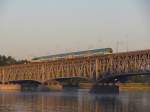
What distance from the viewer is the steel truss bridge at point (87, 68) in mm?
127188

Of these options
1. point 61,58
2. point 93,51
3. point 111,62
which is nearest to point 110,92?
point 111,62

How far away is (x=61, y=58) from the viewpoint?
163 meters

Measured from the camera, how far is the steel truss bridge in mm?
127188

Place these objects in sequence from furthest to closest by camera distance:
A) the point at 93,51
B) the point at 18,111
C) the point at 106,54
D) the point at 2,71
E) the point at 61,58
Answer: the point at 2,71, the point at 61,58, the point at 93,51, the point at 106,54, the point at 18,111

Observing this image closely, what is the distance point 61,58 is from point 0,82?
3141 centimetres

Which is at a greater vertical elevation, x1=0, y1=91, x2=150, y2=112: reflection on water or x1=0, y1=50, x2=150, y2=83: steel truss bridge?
x1=0, y1=50, x2=150, y2=83: steel truss bridge

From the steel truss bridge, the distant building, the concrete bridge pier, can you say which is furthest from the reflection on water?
the concrete bridge pier

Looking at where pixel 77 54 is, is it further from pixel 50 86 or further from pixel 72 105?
pixel 72 105

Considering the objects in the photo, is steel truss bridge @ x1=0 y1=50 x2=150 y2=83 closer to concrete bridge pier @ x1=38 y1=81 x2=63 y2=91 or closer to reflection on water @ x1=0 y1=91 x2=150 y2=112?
concrete bridge pier @ x1=38 y1=81 x2=63 y2=91

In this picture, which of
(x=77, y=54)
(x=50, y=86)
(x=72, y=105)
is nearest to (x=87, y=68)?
(x=77, y=54)

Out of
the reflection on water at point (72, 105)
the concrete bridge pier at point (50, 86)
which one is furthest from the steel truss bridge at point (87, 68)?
the reflection on water at point (72, 105)

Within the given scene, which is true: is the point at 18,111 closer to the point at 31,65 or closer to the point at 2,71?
the point at 31,65

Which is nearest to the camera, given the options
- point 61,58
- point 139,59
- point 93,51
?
point 139,59

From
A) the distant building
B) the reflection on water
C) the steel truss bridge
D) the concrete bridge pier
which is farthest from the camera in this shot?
the concrete bridge pier
